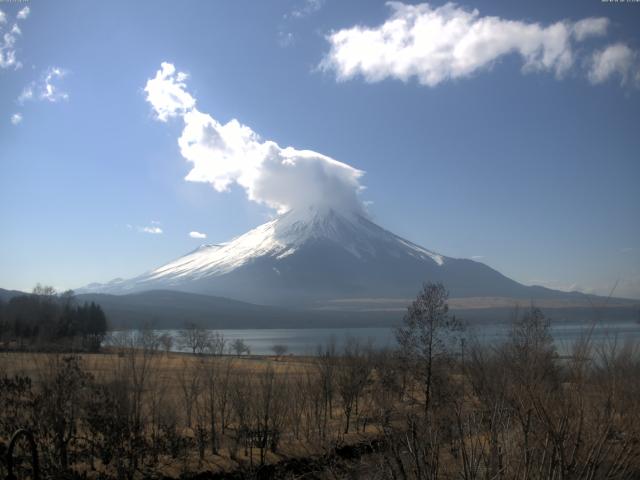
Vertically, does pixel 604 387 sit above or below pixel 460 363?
above

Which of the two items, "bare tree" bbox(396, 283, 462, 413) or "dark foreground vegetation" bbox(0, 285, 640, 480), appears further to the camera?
"bare tree" bbox(396, 283, 462, 413)

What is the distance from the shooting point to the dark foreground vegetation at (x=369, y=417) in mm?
6219

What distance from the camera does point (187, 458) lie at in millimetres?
19797

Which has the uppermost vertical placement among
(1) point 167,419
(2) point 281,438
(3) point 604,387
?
(3) point 604,387

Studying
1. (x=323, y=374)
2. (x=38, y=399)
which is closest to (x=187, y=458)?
(x=38, y=399)

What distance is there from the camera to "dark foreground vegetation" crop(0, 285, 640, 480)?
6.22m

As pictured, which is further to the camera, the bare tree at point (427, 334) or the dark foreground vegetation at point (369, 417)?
the bare tree at point (427, 334)

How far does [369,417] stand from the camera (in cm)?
3036

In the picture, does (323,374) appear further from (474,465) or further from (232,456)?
(474,465)

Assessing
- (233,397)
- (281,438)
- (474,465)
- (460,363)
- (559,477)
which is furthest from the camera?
(460,363)

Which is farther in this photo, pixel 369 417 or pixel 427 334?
pixel 369 417

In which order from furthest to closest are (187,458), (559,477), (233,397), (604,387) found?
(233,397), (187,458), (604,387), (559,477)

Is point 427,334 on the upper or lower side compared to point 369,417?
upper

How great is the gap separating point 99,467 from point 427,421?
14020 millimetres
